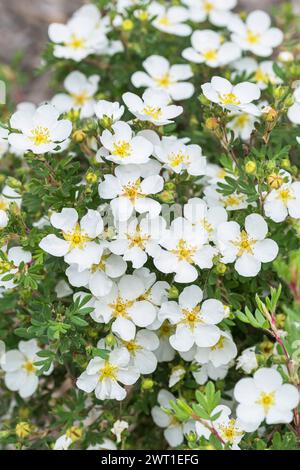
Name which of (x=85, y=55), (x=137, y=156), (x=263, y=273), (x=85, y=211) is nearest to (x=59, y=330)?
(x=85, y=211)

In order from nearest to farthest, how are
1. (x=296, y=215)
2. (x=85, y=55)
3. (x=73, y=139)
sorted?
(x=296, y=215)
(x=73, y=139)
(x=85, y=55)

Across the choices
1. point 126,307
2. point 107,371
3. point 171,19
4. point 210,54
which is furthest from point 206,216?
point 171,19

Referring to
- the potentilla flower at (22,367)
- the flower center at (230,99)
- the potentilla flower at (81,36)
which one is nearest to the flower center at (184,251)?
the flower center at (230,99)

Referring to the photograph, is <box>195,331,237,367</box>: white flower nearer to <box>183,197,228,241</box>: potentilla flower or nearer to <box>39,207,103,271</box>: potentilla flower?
<box>183,197,228,241</box>: potentilla flower

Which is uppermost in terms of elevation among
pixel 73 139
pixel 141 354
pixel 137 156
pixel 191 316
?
pixel 137 156

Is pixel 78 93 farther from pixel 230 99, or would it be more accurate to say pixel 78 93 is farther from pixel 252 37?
pixel 230 99

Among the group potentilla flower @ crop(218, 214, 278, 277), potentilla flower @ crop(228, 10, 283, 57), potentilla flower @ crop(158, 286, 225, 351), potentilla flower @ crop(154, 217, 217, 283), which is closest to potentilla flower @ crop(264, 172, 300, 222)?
potentilla flower @ crop(218, 214, 278, 277)

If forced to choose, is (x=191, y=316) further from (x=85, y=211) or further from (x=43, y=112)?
(x=43, y=112)
